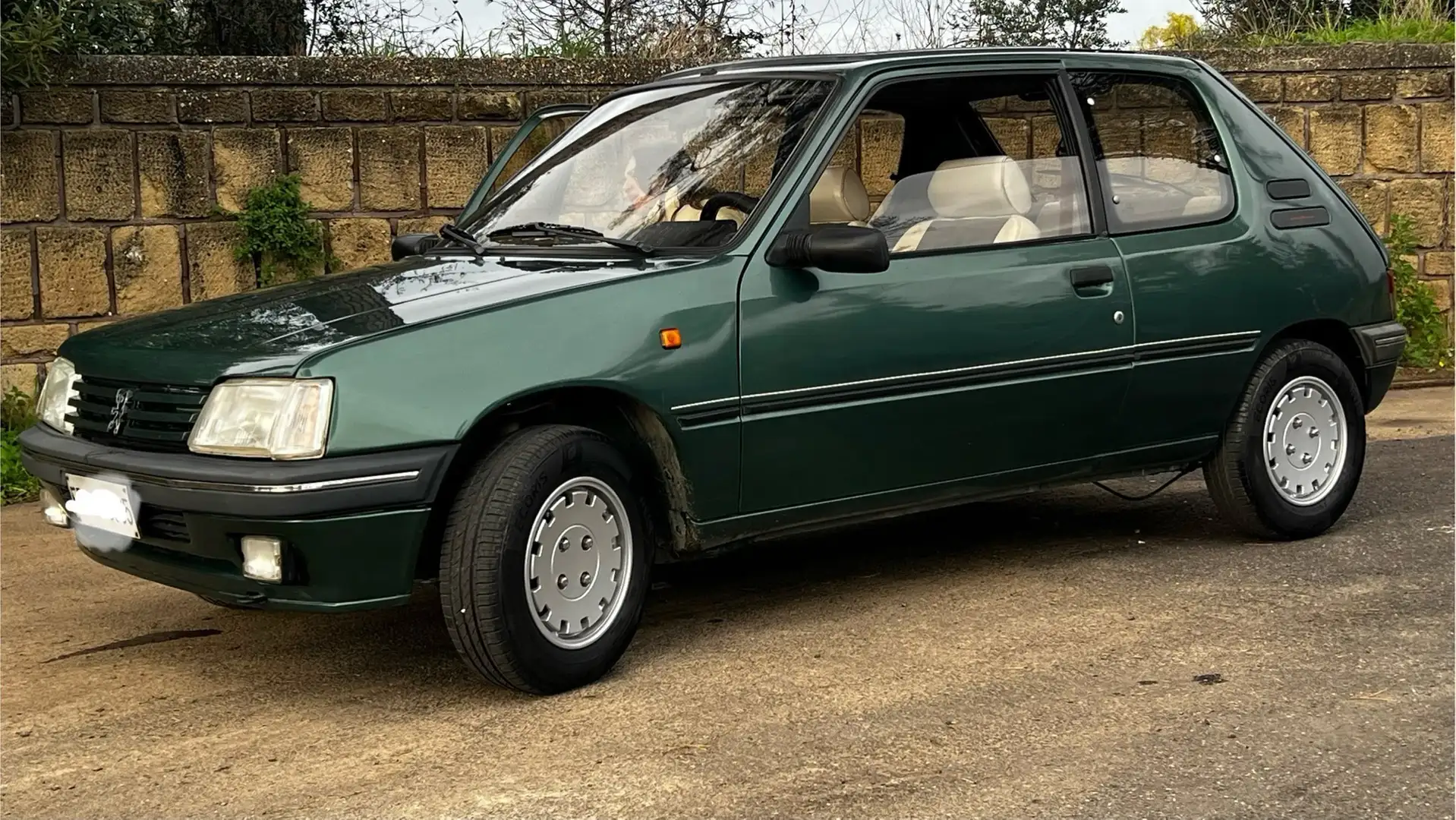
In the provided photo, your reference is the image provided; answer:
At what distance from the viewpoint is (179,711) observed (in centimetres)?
441

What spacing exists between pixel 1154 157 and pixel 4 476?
5.21 metres

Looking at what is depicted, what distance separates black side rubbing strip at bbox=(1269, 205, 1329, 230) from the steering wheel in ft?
6.96

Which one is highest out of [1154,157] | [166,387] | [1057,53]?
[1057,53]

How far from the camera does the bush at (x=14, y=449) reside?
7449 millimetres

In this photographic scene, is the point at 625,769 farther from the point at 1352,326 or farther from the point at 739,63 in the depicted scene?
the point at 1352,326

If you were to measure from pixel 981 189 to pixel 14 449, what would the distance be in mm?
4796

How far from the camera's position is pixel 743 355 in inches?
184

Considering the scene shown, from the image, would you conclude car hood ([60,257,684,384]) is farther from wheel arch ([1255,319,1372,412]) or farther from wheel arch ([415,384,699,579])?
→ wheel arch ([1255,319,1372,412])

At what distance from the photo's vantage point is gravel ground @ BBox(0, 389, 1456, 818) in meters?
3.68

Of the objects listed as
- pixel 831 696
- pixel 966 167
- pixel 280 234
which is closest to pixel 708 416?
pixel 831 696

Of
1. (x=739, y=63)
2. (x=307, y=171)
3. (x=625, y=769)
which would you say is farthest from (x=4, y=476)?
(x=625, y=769)

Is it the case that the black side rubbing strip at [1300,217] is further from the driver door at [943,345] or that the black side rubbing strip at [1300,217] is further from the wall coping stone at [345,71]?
the wall coping stone at [345,71]

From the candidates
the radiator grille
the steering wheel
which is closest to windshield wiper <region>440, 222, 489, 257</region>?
the steering wheel

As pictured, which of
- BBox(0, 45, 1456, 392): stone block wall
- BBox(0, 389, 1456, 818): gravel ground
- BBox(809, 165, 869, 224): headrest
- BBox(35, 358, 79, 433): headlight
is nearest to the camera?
BBox(0, 389, 1456, 818): gravel ground
